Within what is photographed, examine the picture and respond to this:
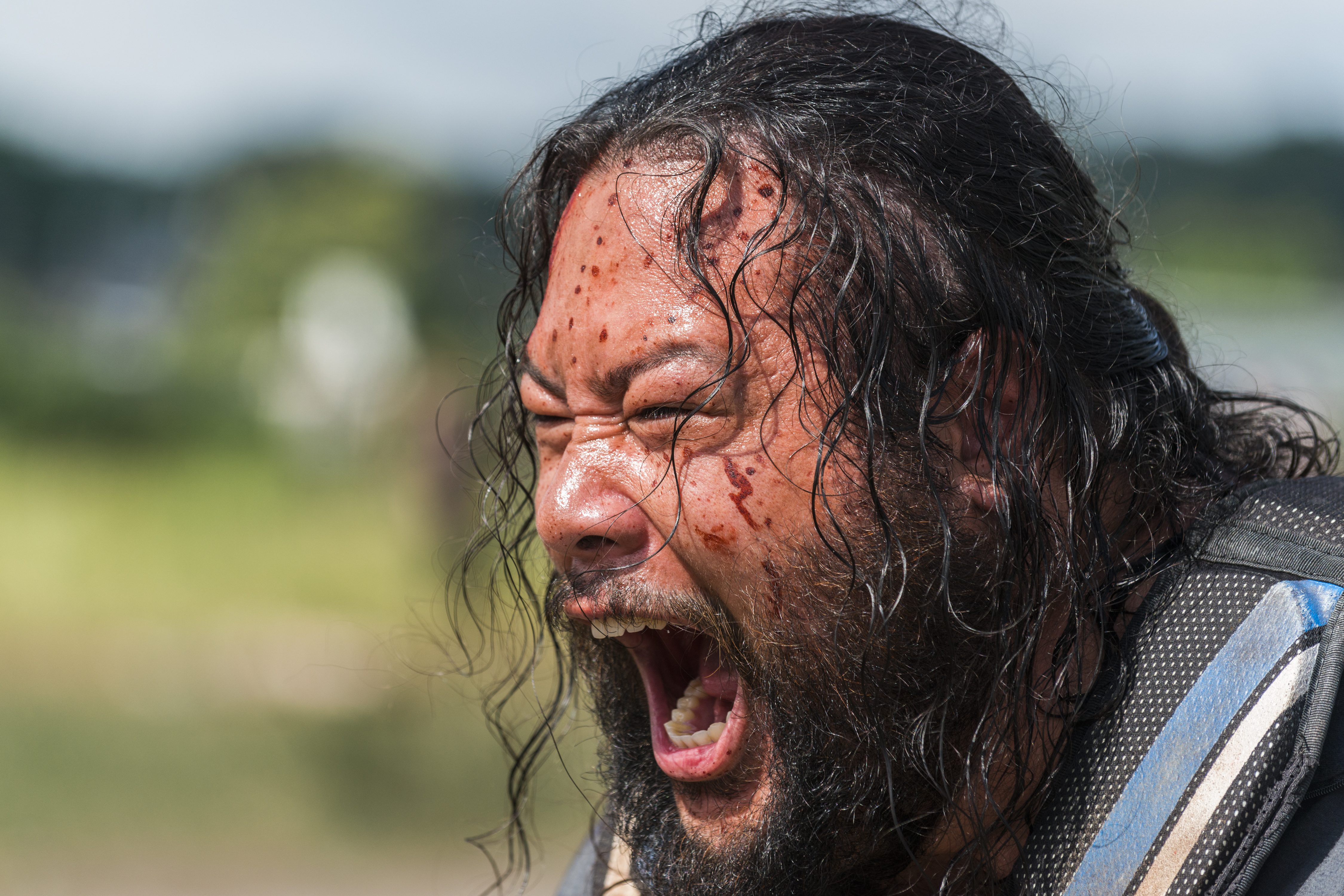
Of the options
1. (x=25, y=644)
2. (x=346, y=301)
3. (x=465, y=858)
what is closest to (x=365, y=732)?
(x=465, y=858)

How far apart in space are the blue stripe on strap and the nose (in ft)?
2.39

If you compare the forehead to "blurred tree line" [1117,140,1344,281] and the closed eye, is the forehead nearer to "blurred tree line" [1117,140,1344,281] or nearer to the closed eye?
the closed eye

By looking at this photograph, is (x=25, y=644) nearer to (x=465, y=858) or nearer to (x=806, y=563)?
(x=465, y=858)

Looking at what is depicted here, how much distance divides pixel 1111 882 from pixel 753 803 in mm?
523

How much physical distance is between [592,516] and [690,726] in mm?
438

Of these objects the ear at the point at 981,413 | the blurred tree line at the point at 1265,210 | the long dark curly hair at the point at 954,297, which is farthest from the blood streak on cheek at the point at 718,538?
the blurred tree line at the point at 1265,210

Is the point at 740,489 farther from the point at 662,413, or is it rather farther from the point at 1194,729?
the point at 1194,729

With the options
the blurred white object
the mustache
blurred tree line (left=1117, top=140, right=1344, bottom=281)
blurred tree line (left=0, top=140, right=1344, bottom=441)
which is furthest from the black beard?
the blurred white object

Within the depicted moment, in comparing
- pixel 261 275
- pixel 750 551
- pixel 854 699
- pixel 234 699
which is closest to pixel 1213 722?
pixel 854 699

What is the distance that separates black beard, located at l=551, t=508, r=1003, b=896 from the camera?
1.72 m

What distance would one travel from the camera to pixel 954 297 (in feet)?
Result: 5.61

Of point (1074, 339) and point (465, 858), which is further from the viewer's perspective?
point (465, 858)

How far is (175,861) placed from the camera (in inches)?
213

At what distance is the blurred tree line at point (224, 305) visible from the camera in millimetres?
18297
